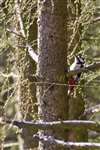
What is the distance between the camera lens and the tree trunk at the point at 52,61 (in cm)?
398

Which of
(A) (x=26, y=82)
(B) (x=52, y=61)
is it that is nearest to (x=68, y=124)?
(A) (x=26, y=82)

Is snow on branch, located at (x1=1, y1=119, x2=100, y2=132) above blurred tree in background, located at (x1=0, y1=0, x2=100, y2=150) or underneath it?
underneath

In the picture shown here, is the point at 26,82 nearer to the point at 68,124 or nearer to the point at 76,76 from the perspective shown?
the point at 76,76

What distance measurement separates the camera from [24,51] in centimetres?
432

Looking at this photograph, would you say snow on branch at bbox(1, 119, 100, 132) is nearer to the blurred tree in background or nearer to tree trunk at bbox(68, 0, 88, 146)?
the blurred tree in background

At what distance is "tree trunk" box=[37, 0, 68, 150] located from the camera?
398 centimetres

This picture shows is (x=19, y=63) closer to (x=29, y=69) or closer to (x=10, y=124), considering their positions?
(x=29, y=69)

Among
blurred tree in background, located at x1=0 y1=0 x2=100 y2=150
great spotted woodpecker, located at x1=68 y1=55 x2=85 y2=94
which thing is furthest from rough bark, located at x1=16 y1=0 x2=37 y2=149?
great spotted woodpecker, located at x1=68 y1=55 x2=85 y2=94

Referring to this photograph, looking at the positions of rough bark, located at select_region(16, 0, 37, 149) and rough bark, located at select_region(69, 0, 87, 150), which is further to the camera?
rough bark, located at select_region(69, 0, 87, 150)

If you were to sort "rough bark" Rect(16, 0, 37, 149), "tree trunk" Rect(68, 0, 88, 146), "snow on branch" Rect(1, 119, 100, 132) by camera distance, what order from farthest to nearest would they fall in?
"tree trunk" Rect(68, 0, 88, 146)
"rough bark" Rect(16, 0, 37, 149)
"snow on branch" Rect(1, 119, 100, 132)

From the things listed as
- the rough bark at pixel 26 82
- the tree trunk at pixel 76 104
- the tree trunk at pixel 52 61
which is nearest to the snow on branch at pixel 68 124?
the rough bark at pixel 26 82

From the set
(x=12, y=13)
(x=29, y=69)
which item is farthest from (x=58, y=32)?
(x=29, y=69)

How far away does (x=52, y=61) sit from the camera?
4008mm

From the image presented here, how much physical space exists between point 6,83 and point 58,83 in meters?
0.54
